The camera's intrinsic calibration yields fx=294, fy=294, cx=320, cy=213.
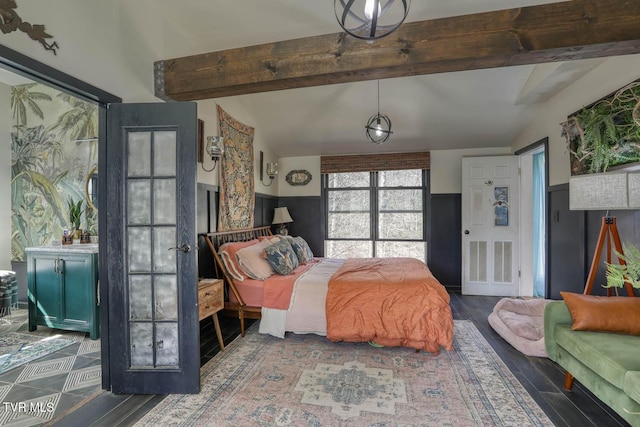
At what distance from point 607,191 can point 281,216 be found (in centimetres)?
411

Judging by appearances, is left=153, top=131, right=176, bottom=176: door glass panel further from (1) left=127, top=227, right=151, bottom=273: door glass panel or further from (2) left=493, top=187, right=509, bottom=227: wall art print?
(2) left=493, top=187, right=509, bottom=227: wall art print

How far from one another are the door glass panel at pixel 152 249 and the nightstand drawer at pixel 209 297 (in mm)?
378

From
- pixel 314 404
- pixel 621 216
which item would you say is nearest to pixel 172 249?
pixel 314 404

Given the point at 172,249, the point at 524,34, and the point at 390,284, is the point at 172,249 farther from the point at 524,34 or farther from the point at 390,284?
the point at 524,34

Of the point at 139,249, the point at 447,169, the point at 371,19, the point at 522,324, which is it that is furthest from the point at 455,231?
the point at 139,249

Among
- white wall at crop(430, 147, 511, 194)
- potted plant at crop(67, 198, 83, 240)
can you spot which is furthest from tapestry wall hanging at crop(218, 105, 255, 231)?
white wall at crop(430, 147, 511, 194)

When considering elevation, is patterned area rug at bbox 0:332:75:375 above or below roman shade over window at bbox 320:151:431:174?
below

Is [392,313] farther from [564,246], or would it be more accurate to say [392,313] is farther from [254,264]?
[564,246]

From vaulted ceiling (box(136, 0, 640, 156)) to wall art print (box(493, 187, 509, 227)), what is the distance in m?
0.84

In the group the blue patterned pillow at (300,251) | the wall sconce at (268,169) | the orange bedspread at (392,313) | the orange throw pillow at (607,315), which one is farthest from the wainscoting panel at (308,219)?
the orange throw pillow at (607,315)

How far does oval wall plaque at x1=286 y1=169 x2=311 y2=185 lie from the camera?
219 inches

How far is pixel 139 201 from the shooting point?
2145 millimetres

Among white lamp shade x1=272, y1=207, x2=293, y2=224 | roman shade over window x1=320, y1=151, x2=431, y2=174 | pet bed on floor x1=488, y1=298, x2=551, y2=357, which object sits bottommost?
pet bed on floor x1=488, y1=298, x2=551, y2=357

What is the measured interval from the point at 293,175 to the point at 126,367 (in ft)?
13.2
